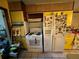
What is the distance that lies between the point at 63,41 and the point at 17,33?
207cm

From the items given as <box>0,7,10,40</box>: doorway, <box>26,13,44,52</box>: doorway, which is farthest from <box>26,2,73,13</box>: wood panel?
<box>0,7,10,40</box>: doorway

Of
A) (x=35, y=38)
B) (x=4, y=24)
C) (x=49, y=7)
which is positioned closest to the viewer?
(x=4, y=24)

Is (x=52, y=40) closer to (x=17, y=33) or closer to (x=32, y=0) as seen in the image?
(x=17, y=33)

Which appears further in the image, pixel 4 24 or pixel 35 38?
pixel 35 38

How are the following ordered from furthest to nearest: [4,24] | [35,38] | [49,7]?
[35,38] → [49,7] → [4,24]

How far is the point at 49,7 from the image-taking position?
4.46 metres

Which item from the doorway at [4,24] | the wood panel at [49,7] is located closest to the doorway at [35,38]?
the wood panel at [49,7]

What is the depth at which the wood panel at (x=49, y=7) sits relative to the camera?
4.36m

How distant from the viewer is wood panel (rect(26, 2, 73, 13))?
14.3ft

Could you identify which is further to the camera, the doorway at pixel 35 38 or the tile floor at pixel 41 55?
the doorway at pixel 35 38

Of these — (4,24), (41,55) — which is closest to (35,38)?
(41,55)

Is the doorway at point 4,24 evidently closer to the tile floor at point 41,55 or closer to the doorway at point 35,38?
the doorway at point 35,38

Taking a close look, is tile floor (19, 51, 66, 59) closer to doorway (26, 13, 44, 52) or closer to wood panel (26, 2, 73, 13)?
doorway (26, 13, 44, 52)

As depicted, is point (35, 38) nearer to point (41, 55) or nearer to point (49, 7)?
point (41, 55)
